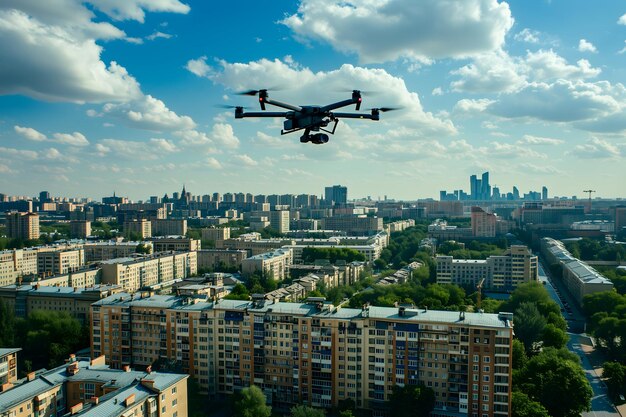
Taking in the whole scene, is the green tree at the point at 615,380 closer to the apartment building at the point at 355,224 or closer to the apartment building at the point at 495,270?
the apartment building at the point at 495,270

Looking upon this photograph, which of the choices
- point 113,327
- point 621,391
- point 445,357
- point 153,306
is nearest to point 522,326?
point 621,391

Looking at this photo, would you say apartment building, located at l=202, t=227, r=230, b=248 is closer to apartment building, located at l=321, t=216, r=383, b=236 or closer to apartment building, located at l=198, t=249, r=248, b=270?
apartment building, located at l=198, t=249, r=248, b=270

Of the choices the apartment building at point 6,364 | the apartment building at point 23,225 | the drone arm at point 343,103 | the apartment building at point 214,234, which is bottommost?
the apartment building at point 6,364

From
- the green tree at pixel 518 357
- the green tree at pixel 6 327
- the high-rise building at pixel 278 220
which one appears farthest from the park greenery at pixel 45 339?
the high-rise building at pixel 278 220

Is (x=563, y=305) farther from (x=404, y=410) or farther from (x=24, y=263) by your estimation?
(x=24, y=263)

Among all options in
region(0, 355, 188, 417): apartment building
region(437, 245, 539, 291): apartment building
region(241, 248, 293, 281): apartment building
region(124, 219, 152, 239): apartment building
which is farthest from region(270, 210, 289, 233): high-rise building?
region(0, 355, 188, 417): apartment building

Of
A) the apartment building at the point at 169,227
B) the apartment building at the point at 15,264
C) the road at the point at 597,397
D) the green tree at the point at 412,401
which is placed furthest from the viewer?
the apartment building at the point at 169,227

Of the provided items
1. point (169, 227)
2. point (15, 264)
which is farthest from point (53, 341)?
point (169, 227)
